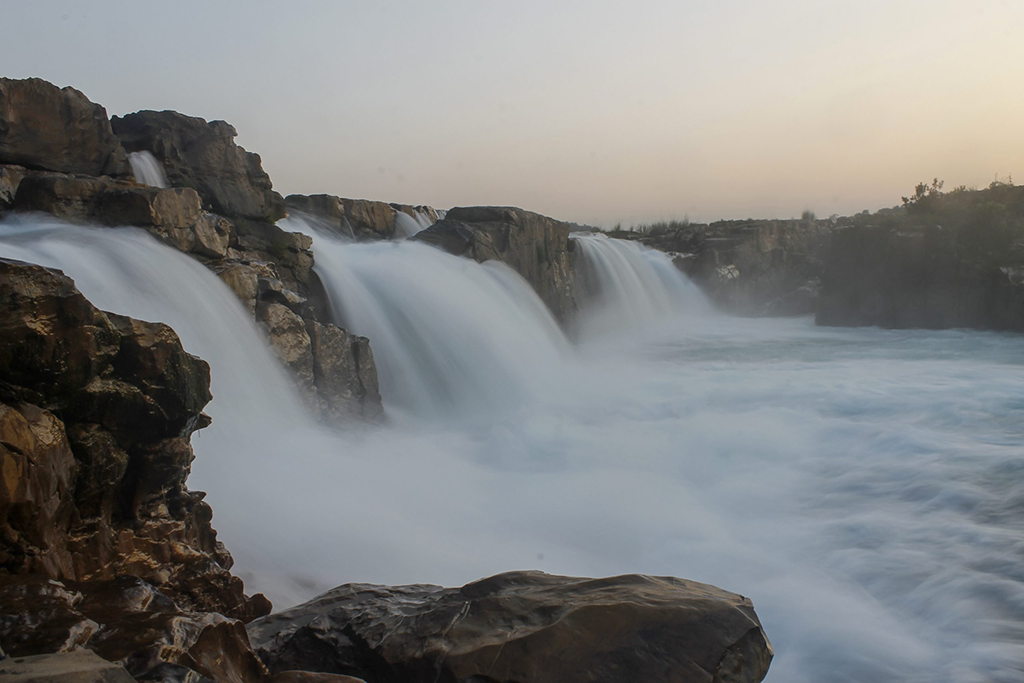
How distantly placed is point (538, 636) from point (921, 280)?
18653 millimetres

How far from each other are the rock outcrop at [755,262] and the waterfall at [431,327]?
12.4 meters

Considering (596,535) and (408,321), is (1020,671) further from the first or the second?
(408,321)

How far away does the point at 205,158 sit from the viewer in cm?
1054

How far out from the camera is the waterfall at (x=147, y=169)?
9906 mm

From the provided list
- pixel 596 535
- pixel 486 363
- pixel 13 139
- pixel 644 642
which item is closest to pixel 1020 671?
pixel 644 642

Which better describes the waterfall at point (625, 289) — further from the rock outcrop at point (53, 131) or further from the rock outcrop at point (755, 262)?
the rock outcrop at point (53, 131)

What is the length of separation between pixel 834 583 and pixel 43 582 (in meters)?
4.74

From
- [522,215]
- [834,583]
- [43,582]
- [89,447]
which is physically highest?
[522,215]

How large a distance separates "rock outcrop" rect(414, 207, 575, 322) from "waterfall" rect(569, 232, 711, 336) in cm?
114

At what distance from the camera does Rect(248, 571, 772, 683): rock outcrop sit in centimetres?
284

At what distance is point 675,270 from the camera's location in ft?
78.4

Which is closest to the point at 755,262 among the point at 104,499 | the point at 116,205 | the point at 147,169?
the point at 147,169

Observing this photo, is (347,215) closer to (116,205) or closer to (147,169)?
(147,169)

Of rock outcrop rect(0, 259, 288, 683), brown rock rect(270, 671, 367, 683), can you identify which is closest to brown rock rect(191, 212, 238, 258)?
rock outcrop rect(0, 259, 288, 683)
